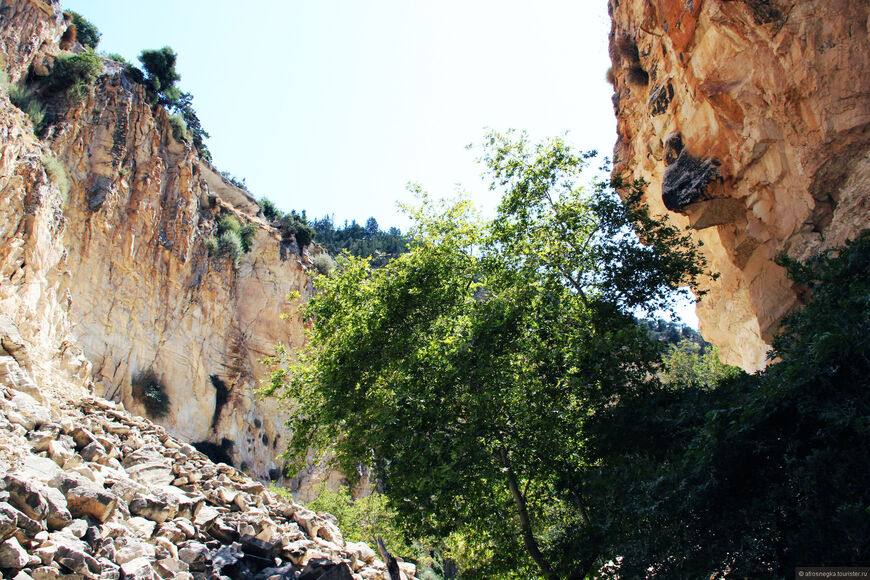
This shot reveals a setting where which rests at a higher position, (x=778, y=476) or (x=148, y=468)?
(x=778, y=476)

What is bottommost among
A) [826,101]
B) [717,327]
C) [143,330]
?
[143,330]

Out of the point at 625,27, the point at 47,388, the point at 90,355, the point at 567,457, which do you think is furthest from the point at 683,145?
the point at 90,355

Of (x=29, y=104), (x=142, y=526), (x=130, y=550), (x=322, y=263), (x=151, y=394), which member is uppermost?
(x=322, y=263)

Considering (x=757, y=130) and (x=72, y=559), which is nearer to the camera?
(x=72, y=559)

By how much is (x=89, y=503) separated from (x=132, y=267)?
71.5 feet

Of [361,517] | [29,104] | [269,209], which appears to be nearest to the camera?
[29,104]

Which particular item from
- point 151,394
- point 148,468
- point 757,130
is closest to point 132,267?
point 151,394

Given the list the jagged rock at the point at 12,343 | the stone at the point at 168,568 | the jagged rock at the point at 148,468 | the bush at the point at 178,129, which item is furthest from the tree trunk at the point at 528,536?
the bush at the point at 178,129

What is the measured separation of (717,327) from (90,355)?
85.5ft

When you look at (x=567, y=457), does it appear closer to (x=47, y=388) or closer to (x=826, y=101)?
(x=826, y=101)

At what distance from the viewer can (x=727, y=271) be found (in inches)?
592

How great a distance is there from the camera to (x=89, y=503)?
7910 mm

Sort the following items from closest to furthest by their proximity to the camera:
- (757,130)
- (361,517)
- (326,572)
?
(326,572)
(757,130)
(361,517)

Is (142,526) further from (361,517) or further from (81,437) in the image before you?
(361,517)
